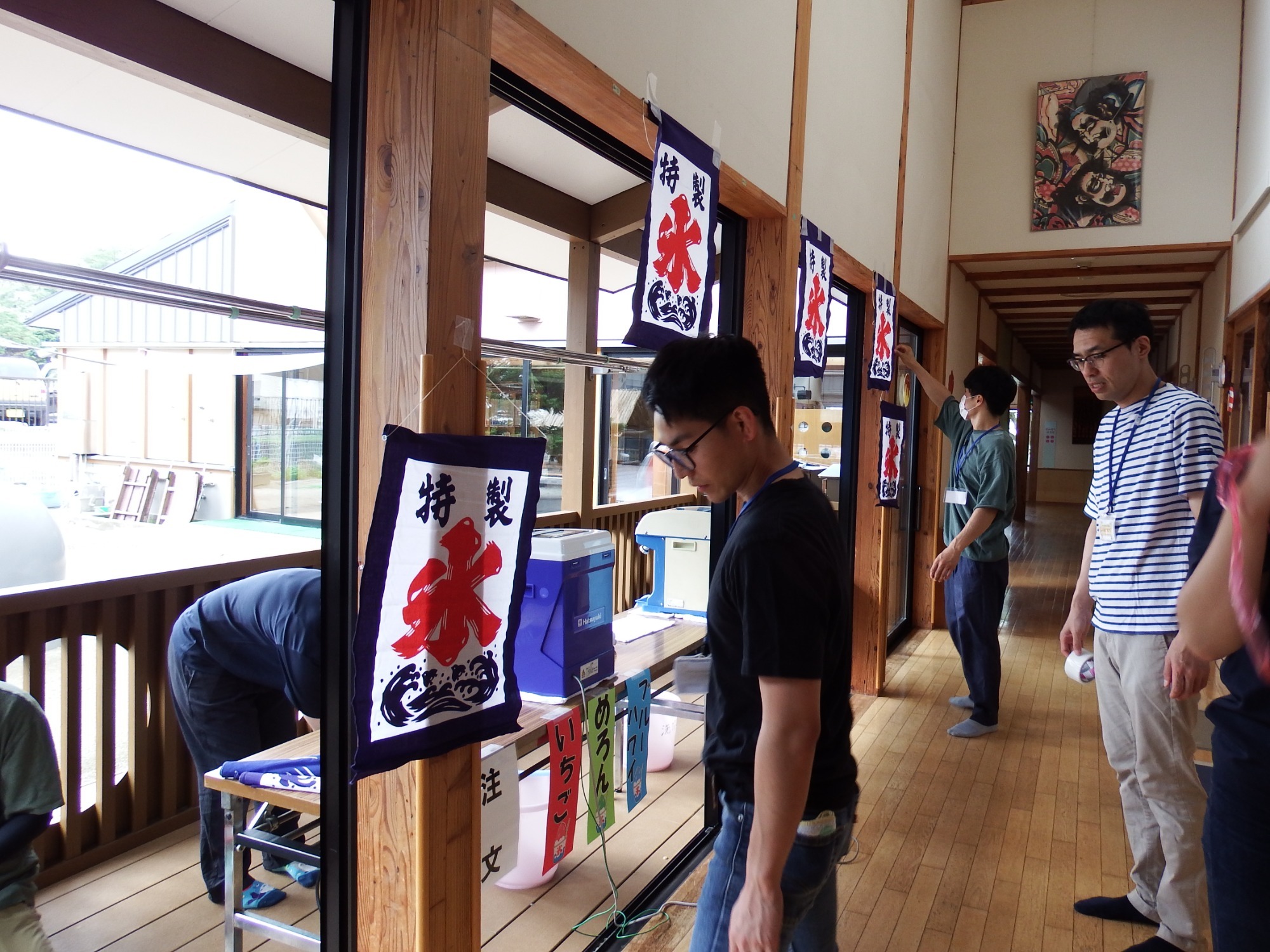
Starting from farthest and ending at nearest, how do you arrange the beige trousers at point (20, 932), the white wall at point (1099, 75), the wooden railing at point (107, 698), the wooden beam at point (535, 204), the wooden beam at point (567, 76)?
1. the white wall at point (1099, 75)
2. the wooden beam at point (535, 204)
3. the wooden railing at point (107, 698)
4. the beige trousers at point (20, 932)
5. the wooden beam at point (567, 76)

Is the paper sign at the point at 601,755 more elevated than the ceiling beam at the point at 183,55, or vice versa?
the ceiling beam at the point at 183,55

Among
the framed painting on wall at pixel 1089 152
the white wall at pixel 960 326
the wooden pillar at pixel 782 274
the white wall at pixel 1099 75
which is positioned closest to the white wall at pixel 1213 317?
the white wall at pixel 1099 75

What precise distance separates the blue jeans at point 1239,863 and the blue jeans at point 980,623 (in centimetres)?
287

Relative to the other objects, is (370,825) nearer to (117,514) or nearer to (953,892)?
(117,514)

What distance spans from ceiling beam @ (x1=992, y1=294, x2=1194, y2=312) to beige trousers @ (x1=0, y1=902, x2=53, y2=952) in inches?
336

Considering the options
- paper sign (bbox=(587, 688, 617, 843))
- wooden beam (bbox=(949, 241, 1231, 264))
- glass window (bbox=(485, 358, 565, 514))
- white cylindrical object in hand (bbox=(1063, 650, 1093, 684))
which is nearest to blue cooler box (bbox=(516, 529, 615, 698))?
paper sign (bbox=(587, 688, 617, 843))

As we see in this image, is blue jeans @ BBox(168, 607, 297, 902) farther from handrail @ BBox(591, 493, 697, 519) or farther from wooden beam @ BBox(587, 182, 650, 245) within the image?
wooden beam @ BBox(587, 182, 650, 245)

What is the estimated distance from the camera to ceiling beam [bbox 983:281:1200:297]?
23.8ft

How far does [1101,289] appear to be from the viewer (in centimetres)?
772

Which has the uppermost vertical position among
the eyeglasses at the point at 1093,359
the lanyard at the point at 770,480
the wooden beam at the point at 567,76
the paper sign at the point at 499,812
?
the wooden beam at the point at 567,76

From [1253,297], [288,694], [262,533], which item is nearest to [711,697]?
[288,694]

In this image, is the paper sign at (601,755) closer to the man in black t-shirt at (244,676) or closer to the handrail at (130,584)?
the man in black t-shirt at (244,676)

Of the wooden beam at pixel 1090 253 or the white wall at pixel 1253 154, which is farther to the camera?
the wooden beam at pixel 1090 253

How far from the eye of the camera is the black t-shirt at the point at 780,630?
1125mm
